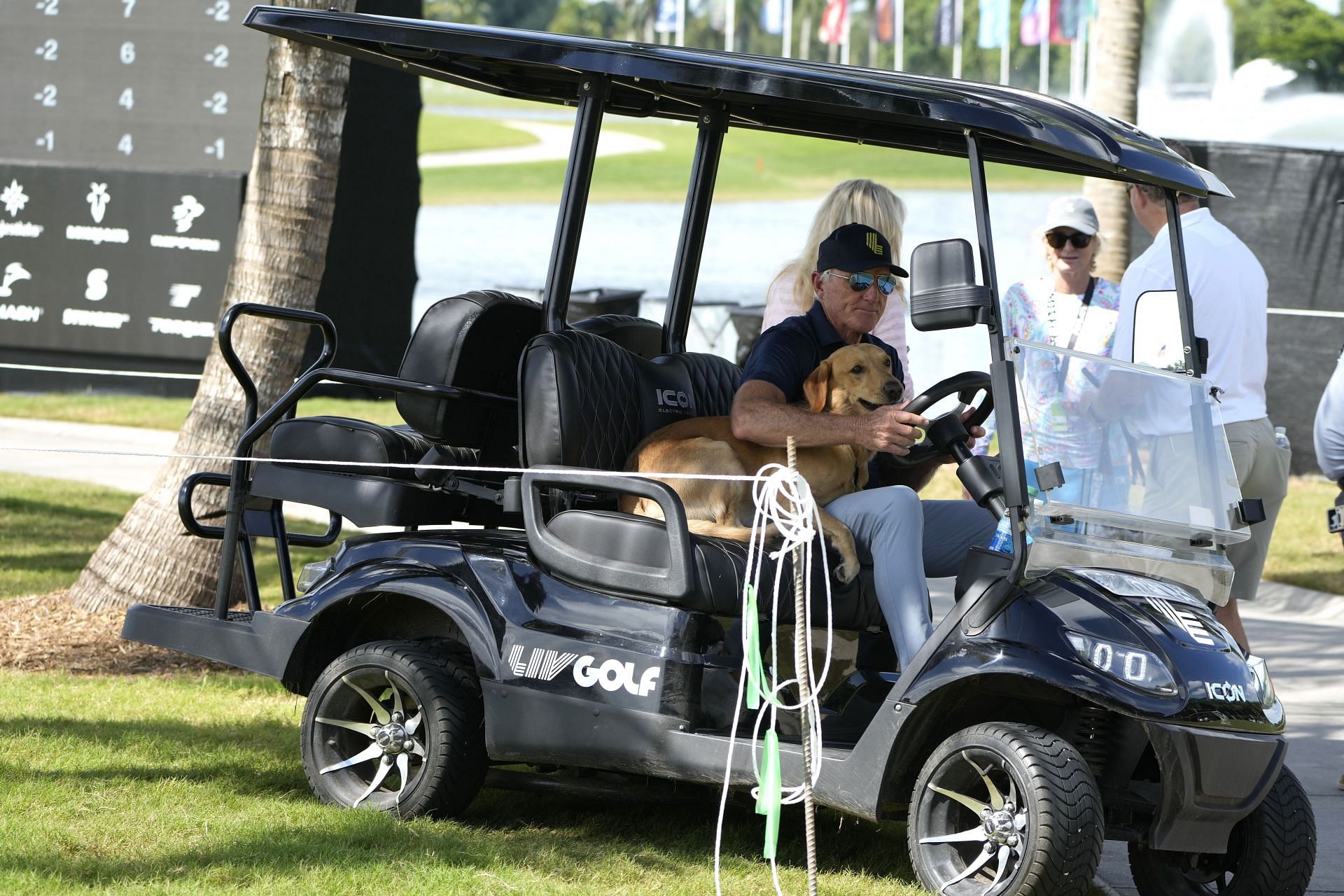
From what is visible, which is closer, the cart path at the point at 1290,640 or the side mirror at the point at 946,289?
the side mirror at the point at 946,289

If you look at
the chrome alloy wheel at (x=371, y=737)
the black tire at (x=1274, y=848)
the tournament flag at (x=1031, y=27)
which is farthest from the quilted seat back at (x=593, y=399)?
the tournament flag at (x=1031, y=27)

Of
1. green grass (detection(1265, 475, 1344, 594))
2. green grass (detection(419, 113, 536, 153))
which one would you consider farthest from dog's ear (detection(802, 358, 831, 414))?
green grass (detection(419, 113, 536, 153))

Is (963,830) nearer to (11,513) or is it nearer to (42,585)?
(42,585)

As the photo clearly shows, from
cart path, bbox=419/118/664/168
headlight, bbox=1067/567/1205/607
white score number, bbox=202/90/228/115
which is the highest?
cart path, bbox=419/118/664/168

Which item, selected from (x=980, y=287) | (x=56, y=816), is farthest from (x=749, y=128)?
(x=56, y=816)

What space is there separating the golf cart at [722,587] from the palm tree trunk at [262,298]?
6.08 ft

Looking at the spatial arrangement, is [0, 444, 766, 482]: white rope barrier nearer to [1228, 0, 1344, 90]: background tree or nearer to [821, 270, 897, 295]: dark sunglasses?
[821, 270, 897, 295]: dark sunglasses

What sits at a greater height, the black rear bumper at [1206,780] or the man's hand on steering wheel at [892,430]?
the man's hand on steering wheel at [892,430]

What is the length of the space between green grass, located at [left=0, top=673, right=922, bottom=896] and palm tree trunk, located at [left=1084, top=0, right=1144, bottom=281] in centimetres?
629

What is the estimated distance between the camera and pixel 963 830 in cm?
383

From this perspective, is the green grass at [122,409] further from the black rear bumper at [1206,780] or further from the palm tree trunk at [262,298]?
the black rear bumper at [1206,780]

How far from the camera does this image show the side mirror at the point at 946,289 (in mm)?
3648

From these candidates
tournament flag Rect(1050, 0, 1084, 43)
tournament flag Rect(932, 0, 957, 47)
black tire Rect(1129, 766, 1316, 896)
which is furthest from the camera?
tournament flag Rect(932, 0, 957, 47)

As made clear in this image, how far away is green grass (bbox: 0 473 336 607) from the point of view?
25.2ft
